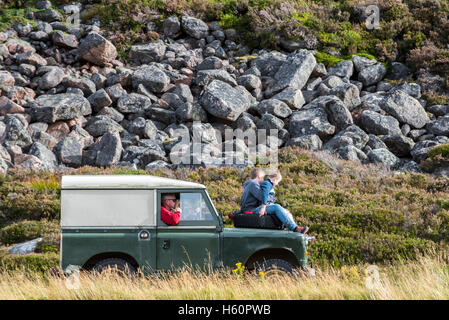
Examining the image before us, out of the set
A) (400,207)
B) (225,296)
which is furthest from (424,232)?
(225,296)

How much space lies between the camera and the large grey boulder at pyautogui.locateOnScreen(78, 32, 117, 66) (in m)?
26.5

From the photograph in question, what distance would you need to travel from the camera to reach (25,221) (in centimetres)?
1262

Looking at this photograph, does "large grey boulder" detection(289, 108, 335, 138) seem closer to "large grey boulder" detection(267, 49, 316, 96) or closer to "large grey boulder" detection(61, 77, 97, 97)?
"large grey boulder" detection(267, 49, 316, 96)

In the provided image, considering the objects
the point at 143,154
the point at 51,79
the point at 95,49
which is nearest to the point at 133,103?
the point at 51,79

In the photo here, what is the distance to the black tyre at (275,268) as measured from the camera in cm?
739

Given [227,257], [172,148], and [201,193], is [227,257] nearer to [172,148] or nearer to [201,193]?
[201,193]

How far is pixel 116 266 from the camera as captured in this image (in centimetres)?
720

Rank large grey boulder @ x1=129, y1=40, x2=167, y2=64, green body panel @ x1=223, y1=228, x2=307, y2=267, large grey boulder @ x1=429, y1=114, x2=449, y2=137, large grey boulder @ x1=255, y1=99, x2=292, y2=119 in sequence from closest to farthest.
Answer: green body panel @ x1=223, y1=228, x2=307, y2=267 < large grey boulder @ x1=429, y1=114, x2=449, y2=137 < large grey boulder @ x1=255, y1=99, x2=292, y2=119 < large grey boulder @ x1=129, y1=40, x2=167, y2=64

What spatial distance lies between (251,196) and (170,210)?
1.72m

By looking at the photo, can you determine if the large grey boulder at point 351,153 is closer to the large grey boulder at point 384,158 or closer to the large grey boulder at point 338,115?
the large grey boulder at point 384,158

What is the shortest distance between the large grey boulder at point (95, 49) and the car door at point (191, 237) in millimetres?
20975

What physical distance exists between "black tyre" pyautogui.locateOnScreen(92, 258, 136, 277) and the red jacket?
0.85m

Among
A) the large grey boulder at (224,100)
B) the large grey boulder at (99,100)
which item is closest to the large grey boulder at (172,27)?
the large grey boulder at (224,100)

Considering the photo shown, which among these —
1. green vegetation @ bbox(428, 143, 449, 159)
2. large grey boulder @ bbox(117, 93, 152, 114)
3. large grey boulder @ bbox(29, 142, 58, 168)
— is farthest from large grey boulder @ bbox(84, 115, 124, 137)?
green vegetation @ bbox(428, 143, 449, 159)
